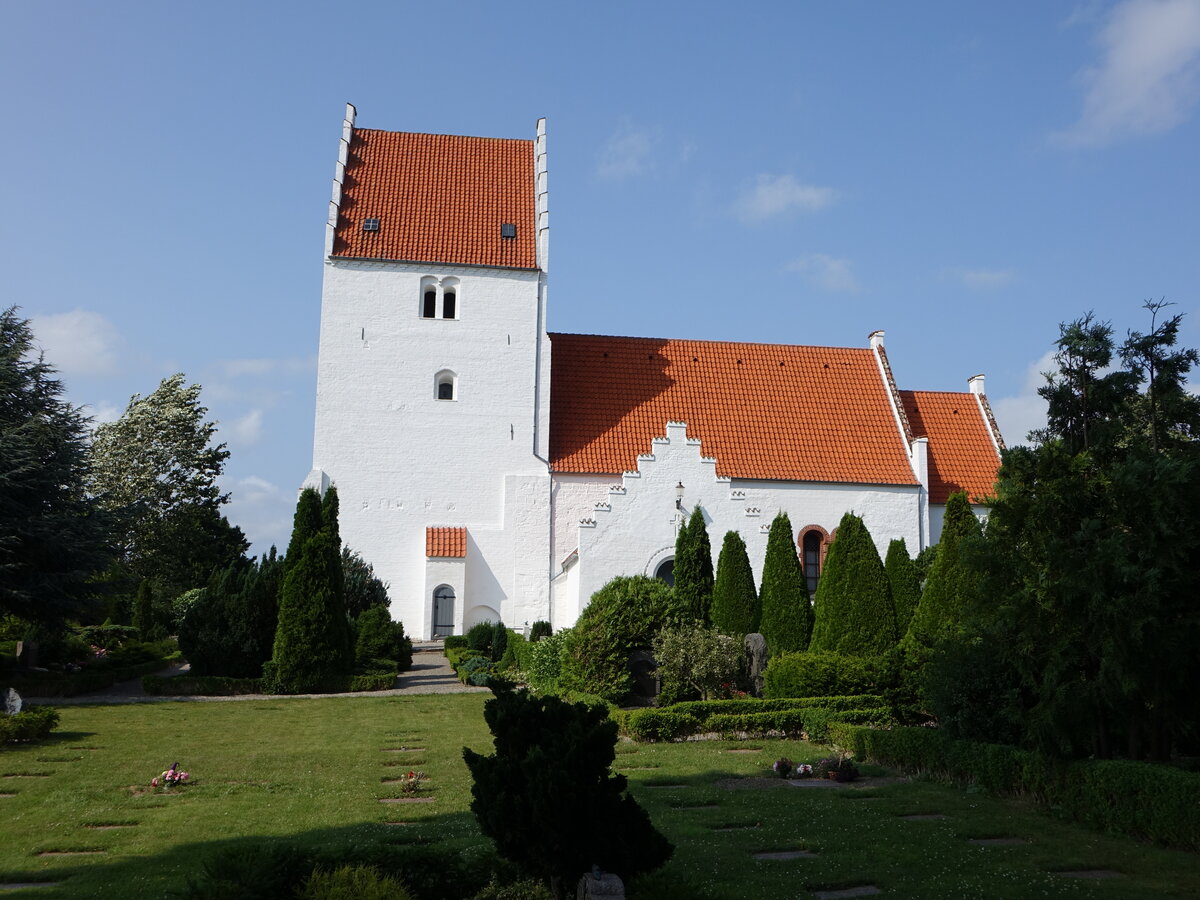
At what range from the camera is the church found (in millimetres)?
28453

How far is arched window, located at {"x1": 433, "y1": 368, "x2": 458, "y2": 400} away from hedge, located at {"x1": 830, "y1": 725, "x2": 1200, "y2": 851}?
19.5 meters

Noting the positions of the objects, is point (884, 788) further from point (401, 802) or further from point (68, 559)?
point (68, 559)

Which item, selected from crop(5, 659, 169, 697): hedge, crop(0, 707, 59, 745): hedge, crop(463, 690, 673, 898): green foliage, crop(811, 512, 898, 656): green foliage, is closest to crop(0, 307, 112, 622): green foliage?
crop(5, 659, 169, 697): hedge

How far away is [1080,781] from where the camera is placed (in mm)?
9586

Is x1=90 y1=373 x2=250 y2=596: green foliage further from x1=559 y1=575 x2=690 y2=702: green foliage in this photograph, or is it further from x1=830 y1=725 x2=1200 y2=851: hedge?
x1=830 y1=725 x2=1200 y2=851: hedge

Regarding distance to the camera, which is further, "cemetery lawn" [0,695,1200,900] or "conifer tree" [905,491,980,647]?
"conifer tree" [905,491,980,647]

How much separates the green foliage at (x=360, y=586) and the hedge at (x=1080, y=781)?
16.4m

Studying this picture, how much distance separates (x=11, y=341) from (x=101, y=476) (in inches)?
718

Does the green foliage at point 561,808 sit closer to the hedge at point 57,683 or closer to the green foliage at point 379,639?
the hedge at point 57,683

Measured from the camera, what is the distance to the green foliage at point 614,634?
1720cm

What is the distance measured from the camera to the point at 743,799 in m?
10.5

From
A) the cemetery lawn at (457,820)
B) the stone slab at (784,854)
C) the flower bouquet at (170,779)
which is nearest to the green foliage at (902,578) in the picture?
the cemetery lawn at (457,820)

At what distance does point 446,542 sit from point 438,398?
4.24 meters

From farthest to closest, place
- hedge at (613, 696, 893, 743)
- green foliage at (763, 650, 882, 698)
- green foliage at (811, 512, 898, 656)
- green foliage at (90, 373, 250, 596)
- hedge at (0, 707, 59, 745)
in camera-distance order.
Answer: green foliage at (90, 373, 250, 596), green foliage at (811, 512, 898, 656), green foliage at (763, 650, 882, 698), hedge at (613, 696, 893, 743), hedge at (0, 707, 59, 745)
